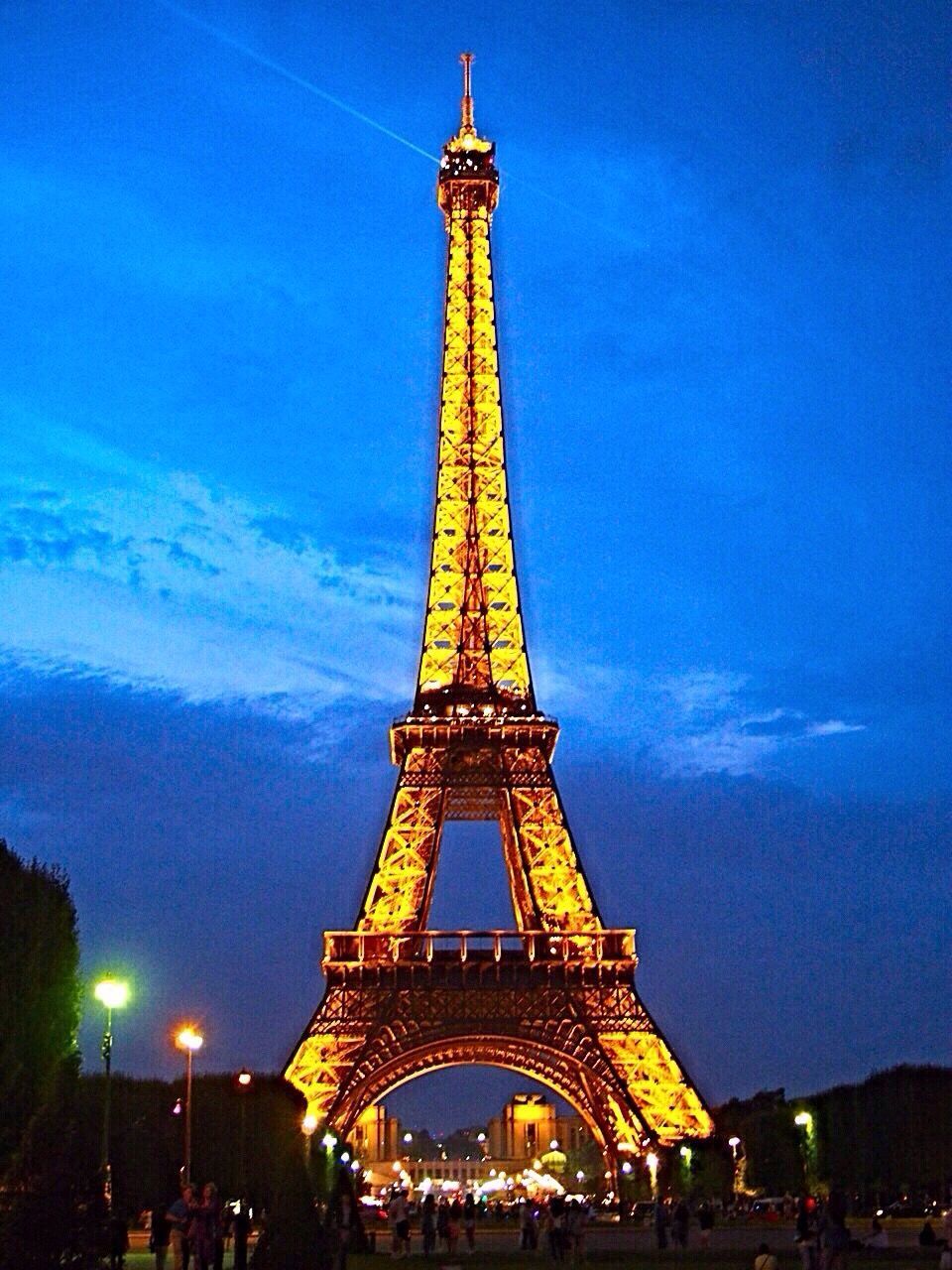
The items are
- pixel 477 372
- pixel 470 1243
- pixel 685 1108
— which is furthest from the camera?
pixel 477 372

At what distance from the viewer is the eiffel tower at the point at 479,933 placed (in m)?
73.2

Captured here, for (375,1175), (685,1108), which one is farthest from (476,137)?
(375,1175)

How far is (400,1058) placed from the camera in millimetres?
75000

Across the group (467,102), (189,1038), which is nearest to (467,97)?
(467,102)

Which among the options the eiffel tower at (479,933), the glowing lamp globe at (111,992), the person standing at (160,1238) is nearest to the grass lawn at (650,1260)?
the person standing at (160,1238)

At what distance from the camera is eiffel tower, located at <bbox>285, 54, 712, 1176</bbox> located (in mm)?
73188

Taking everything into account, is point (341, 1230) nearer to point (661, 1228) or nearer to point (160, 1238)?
point (160, 1238)

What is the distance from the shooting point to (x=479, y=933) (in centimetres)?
7581

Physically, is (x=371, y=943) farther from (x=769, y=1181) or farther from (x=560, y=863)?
(x=769, y=1181)

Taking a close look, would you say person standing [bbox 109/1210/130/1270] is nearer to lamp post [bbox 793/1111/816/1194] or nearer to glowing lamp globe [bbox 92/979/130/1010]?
glowing lamp globe [bbox 92/979/130/1010]

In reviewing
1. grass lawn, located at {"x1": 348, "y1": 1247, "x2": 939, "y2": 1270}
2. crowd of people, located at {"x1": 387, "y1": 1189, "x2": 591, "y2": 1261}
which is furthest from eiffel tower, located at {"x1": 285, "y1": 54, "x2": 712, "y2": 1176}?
grass lawn, located at {"x1": 348, "y1": 1247, "x2": 939, "y2": 1270}

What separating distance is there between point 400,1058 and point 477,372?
30981mm

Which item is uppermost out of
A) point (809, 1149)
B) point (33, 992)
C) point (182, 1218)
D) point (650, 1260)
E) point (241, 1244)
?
point (33, 992)

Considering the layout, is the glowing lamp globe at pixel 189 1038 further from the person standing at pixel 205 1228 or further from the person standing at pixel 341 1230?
the person standing at pixel 205 1228
